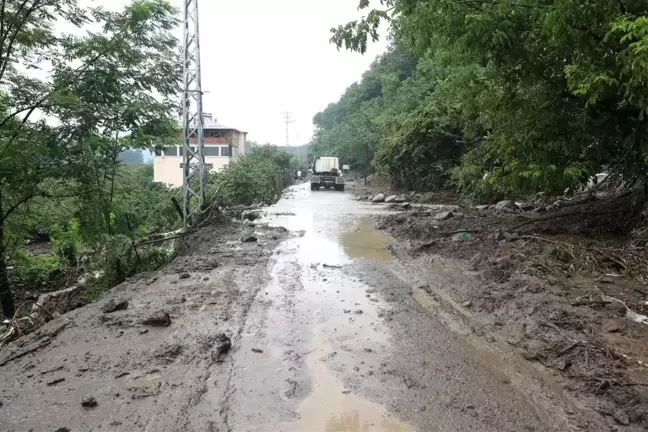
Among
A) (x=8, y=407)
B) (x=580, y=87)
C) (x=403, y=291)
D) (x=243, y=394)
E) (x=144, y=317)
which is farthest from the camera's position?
(x=403, y=291)

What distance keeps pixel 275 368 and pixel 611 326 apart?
3.62 m

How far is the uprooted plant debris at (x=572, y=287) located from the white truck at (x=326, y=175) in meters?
23.8

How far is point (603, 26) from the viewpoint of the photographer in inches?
245

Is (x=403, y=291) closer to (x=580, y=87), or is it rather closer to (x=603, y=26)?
(x=580, y=87)

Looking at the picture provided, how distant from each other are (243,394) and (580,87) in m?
5.66

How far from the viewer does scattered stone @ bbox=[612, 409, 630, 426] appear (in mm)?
3316

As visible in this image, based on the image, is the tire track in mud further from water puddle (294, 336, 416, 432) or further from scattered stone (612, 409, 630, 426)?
scattered stone (612, 409, 630, 426)

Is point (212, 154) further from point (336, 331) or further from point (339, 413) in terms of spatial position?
point (339, 413)

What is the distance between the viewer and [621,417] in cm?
336

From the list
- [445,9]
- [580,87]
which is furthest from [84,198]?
[580,87]

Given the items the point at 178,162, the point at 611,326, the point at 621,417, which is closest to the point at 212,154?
the point at 178,162

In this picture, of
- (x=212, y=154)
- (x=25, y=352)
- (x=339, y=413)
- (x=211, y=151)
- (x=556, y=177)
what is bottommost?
(x=339, y=413)

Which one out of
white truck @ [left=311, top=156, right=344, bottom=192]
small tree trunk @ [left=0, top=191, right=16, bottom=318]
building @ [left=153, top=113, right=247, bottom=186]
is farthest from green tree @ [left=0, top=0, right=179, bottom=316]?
building @ [left=153, top=113, right=247, bottom=186]

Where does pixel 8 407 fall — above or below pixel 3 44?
below
